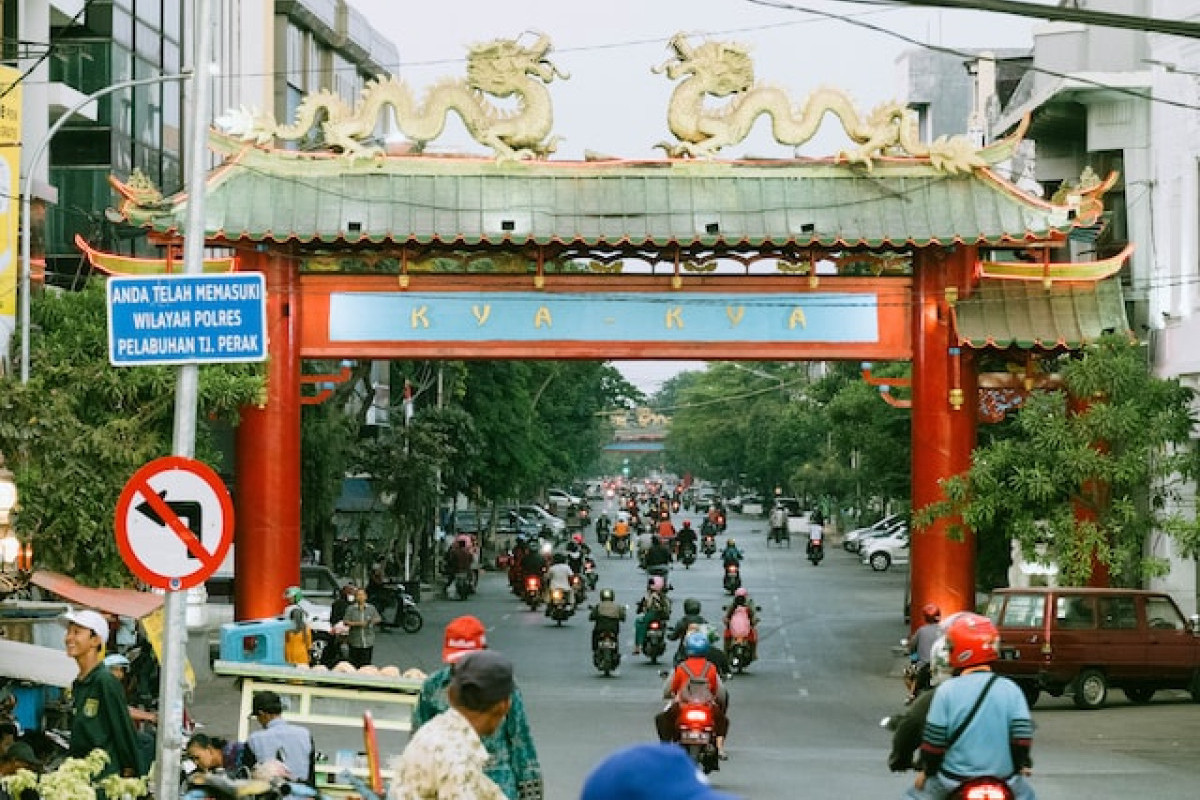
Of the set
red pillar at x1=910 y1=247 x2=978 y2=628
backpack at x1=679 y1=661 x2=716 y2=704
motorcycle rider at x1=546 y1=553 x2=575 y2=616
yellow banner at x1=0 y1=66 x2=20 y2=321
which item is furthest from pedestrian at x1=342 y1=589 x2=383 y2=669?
motorcycle rider at x1=546 y1=553 x2=575 y2=616

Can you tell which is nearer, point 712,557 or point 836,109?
point 836,109

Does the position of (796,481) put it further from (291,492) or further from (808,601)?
(291,492)

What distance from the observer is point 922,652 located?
24375 mm

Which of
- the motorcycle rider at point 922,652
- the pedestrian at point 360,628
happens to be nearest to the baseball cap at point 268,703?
the motorcycle rider at point 922,652

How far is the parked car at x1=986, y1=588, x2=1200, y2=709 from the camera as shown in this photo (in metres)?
27.6

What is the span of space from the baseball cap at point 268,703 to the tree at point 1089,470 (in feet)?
54.2

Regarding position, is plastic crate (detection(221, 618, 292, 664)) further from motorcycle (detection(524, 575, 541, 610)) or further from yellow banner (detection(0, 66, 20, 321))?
motorcycle (detection(524, 575, 541, 610))

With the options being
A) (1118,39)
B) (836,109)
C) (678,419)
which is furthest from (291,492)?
(678,419)

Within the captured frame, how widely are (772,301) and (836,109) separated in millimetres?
2766

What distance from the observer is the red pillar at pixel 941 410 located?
30703 millimetres

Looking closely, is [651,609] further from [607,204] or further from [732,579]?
[732,579]

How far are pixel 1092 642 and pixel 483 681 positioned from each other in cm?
2052

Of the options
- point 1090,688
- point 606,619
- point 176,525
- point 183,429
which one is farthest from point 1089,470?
point 176,525

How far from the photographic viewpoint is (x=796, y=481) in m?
76.6
